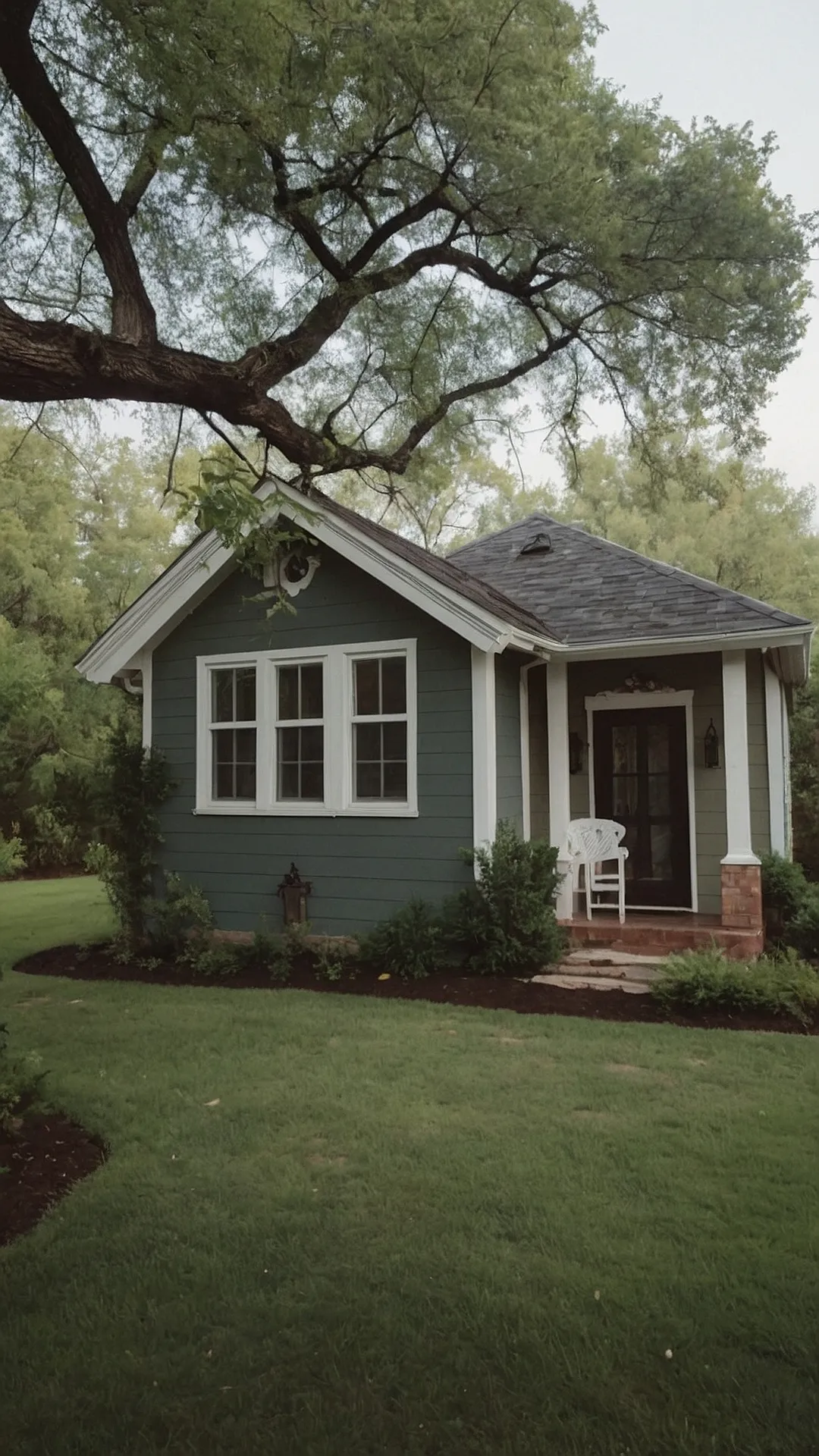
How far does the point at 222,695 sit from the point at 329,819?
1.81m

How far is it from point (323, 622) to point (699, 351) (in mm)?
6456

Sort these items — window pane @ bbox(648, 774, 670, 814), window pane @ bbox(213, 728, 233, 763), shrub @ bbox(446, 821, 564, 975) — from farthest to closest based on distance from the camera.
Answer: window pane @ bbox(648, 774, 670, 814), window pane @ bbox(213, 728, 233, 763), shrub @ bbox(446, 821, 564, 975)

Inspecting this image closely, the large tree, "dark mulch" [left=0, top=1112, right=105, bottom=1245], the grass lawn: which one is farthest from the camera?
the large tree

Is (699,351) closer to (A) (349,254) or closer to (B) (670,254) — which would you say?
(B) (670,254)

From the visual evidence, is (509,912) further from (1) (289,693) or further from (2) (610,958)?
(1) (289,693)

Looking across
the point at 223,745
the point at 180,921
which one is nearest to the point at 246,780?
the point at 223,745

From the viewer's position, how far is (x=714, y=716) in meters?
9.23

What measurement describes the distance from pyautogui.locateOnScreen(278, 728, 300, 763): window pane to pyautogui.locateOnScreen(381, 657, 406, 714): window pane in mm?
988

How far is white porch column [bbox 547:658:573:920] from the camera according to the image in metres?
8.79

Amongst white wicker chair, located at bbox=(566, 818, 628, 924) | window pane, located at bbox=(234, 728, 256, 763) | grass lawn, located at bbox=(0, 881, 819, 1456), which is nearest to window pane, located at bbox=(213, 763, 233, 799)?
window pane, located at bbox=(234, 728, 256, 763)

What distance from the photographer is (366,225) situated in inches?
398

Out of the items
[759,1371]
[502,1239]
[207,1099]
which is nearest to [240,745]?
[207,1099]

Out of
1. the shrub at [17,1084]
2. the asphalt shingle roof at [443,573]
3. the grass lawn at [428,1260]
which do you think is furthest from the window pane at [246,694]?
the shrub at [17,1084]

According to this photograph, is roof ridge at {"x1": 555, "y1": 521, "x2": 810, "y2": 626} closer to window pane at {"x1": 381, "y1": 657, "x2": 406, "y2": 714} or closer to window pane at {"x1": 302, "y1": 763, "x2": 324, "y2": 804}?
window pane at {"x1": 381, "y1": 657, "x2": 406, "y2": 714}
